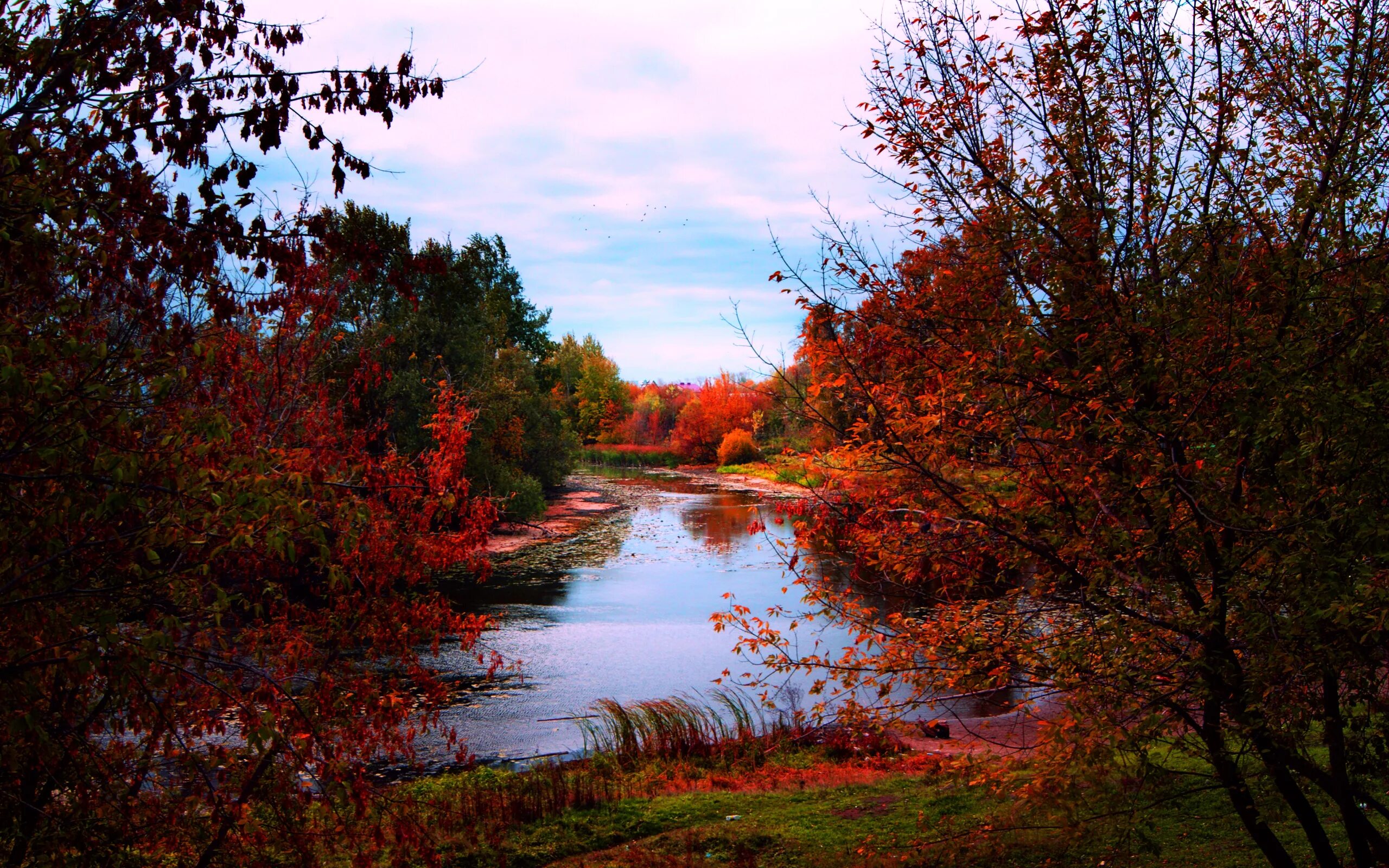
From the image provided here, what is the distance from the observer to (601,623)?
61.0ft

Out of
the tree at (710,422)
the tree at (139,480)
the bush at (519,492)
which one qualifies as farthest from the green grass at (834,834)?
the tree at (710,422)

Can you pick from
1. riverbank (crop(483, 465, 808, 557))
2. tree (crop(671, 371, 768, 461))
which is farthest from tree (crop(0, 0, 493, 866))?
tree (crop(671, 371, 768, 461))

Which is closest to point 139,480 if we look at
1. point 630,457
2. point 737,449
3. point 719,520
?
point 719,520

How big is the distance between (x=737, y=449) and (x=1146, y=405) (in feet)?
207

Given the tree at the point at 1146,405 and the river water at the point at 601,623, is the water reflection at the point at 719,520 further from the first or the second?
the tree at the point at 1146,405

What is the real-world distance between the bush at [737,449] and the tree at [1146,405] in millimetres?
60418

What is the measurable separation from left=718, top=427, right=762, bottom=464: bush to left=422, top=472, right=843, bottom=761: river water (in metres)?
31.4

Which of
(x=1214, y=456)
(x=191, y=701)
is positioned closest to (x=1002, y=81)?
(x=1214, y=456)

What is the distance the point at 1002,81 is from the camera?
5.14 m

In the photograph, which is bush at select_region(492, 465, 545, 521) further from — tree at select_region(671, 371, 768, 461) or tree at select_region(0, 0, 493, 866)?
tree at select_region(671, 371, 768, 461)

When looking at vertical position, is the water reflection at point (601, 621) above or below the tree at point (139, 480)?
below

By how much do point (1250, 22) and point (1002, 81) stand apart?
1290 mm

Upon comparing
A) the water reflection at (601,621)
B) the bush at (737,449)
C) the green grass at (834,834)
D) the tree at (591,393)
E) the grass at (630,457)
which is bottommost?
the water reflection at (601,621)

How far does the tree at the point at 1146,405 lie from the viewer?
11.7ft
